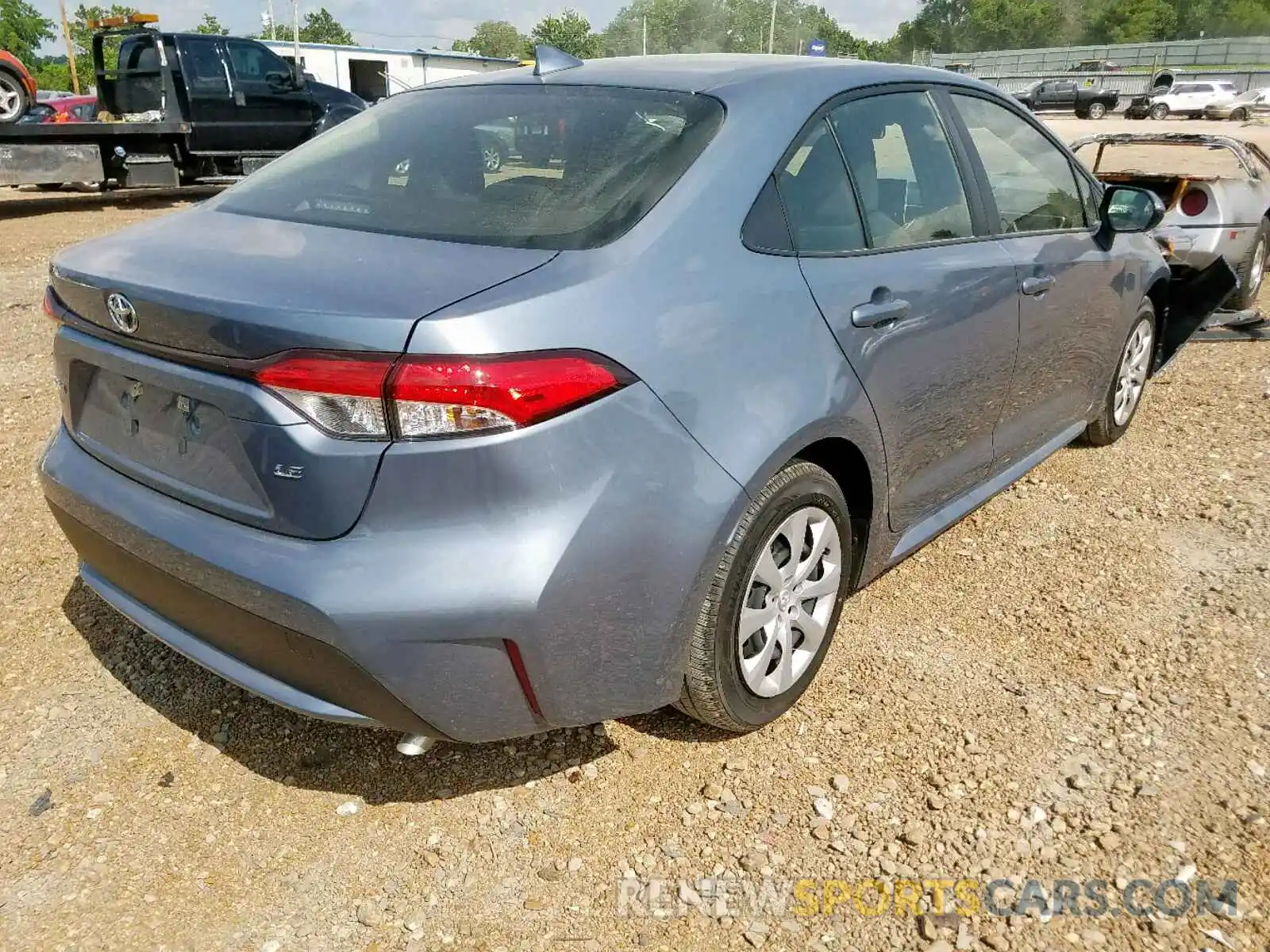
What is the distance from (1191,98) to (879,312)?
43.7m

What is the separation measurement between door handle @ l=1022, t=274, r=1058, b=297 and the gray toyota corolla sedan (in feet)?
0.77

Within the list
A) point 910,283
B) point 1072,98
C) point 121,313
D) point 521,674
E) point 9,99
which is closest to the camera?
point 521,674

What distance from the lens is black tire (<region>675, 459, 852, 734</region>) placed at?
2279 millimetres

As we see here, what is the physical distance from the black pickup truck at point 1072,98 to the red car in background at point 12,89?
3675 centimetres

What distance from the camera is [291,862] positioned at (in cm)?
226

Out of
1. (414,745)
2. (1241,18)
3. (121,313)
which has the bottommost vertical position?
(414,745)

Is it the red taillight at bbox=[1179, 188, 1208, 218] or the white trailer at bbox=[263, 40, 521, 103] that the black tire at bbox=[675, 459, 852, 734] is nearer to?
the red taillight at bbox=[1179, 188, 1208, 218]

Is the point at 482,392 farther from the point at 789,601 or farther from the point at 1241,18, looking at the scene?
the point at 1241,18

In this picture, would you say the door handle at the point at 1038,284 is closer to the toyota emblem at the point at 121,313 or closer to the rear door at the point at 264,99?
the toyota emblem at the point at 121,313

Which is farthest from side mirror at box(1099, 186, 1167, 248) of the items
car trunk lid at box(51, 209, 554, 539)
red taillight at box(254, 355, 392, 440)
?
red taillight at box(254, 355, 392, 440)

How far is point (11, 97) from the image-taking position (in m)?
11.9

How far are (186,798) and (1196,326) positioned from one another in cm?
516

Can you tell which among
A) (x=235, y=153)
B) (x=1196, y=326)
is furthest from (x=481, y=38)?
(x=1196, y=326)

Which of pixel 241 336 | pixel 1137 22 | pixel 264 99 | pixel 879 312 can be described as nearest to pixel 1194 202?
pixel 879 312
